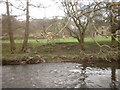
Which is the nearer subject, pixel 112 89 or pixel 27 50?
pixel 112 89

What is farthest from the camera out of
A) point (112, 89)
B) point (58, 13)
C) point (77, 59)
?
point (58, 13)

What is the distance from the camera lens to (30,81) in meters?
6.79

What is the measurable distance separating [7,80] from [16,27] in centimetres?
646

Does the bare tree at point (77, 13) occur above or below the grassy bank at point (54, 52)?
above

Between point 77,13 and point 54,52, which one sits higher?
point 77,13

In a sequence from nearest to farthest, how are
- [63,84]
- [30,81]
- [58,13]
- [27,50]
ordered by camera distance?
1. [63,84]
2. [30,81]
3. [58,13]
4. [27,50]

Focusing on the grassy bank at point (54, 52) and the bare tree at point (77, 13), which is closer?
the bare tree at point (77, 13)

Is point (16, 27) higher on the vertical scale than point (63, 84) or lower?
higher

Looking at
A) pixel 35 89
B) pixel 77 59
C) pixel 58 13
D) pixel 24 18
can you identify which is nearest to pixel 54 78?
pixel 35 89

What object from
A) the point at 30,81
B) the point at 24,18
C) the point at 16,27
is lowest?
the point at 30,81

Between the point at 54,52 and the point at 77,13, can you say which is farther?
the point at 54,52

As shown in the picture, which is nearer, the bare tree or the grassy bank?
the bare tree

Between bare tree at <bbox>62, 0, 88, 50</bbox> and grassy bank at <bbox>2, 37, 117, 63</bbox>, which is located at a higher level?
bare tree at <bbox>62, 0, 88, 50</bbox>

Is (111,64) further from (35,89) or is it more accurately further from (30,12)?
(30,12)
